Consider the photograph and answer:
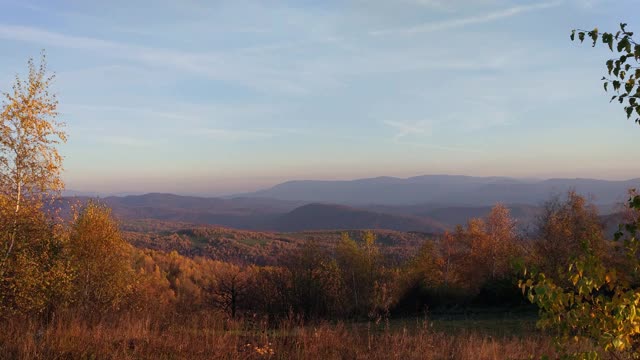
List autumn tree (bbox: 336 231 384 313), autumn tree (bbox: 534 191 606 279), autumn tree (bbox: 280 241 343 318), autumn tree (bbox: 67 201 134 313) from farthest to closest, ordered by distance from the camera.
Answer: autumn tree (bbox: 336 231 384 313) → autumn tree (bbox: 534 191 606 279) → autumn tree (bbox: 280 241 343 318) → autumn tree (bbox: 67 201 134 313)

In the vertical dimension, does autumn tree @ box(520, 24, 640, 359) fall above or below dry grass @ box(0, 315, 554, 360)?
above

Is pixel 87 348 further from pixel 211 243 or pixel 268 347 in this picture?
pixel 211 243

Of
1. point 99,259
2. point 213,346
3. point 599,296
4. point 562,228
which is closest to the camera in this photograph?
point 599,296

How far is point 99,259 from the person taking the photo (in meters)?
25.0

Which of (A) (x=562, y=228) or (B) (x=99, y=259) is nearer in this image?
(B) (x=99, y=259)

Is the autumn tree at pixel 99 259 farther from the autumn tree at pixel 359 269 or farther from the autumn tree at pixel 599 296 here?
the autumn tree at pixel 599 296

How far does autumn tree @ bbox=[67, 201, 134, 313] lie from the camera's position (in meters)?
24.2

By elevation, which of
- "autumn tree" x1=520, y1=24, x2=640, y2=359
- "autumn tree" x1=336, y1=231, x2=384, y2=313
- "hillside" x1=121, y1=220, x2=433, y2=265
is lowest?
"hillside" x1=121, y1=220, x2=433, y2=265

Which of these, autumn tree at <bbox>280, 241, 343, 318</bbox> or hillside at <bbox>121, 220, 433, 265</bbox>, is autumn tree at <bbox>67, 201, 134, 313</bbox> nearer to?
autumn tree at <bbox>280, 241, 343, 318</bbox>

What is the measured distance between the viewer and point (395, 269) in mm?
46250

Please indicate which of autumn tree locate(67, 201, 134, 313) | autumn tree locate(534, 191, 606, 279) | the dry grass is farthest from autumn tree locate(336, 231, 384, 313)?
the dry grass

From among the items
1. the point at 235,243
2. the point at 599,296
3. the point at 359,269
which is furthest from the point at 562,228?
the point at 235,243

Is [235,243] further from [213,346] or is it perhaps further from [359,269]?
[213,346]

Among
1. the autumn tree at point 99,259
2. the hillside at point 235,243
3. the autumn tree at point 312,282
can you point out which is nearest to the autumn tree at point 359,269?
the autumn tree at point 312,282
